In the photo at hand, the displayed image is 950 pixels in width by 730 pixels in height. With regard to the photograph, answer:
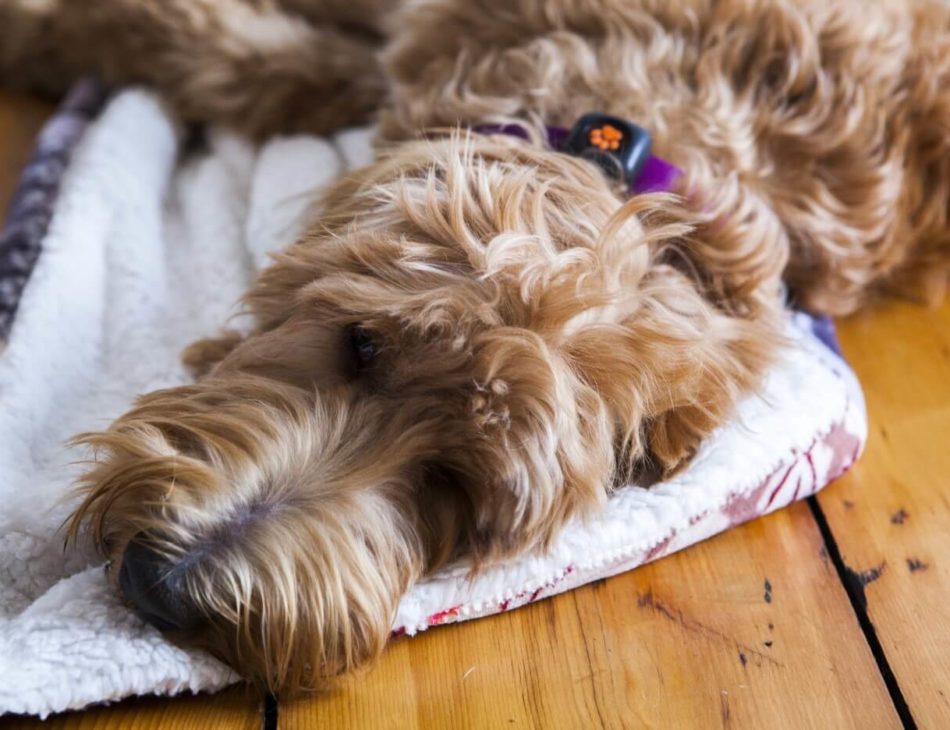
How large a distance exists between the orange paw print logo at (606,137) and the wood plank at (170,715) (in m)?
1.07

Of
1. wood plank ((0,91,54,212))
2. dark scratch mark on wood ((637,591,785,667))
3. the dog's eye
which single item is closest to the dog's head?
the dog's eye

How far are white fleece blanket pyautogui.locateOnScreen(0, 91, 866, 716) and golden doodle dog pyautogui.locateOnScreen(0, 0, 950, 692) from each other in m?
0.07

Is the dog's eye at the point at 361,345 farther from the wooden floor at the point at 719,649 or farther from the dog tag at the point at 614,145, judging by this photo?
the dog tag at the point at 614,145

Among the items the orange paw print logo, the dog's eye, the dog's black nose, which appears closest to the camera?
the dog's black nose

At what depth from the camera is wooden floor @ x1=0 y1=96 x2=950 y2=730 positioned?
146 cm

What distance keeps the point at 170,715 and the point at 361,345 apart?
23.1 inches

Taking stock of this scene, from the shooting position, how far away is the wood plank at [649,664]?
1466 mm

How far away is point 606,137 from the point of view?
1.80 meters

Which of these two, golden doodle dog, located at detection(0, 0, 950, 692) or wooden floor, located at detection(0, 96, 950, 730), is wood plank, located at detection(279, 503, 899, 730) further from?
golden doodle dog, located at detection(0, 0, 950, 692)

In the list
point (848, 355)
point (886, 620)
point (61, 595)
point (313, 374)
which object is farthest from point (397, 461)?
point (848, 355)

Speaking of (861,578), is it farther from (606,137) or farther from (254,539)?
(254,539)

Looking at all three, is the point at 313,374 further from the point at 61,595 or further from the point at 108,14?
the point at 108,14

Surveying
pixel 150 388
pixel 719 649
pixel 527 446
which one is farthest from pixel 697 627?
pixel 150 388

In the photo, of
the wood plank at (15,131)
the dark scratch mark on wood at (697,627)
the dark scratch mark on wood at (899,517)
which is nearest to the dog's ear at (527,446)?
the dark scratch mark on wood at (697,627)
